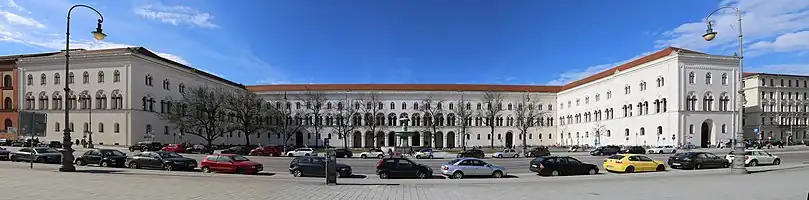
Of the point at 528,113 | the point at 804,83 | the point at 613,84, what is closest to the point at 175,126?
the point at 528,113

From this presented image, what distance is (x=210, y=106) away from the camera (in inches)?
3004

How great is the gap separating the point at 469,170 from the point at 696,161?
706 inches

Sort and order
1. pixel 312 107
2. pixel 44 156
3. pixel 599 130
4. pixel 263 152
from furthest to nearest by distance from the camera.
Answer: pixel 312 107 → pixel 599 130 → pixel 263 152 → pixel 44 156

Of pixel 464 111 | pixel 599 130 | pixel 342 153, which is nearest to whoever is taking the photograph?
pixel 342 153

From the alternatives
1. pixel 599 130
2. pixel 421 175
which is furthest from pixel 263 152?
pixel 599 130

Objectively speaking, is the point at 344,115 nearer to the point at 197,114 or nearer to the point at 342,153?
the point at 197,114

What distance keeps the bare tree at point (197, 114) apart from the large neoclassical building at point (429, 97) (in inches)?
131

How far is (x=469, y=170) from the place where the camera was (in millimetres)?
25531

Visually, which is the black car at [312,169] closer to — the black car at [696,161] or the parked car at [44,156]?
the parked car at [44,156]

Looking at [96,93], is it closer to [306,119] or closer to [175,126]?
[175,126]

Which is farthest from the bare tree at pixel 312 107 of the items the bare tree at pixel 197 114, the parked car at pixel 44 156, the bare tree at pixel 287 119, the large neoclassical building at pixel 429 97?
the parked car at pixel 44 156

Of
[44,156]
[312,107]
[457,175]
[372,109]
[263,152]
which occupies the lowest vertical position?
[263,152]

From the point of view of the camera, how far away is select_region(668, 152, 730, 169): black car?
1244 inches

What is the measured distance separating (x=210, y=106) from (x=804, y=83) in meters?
130
